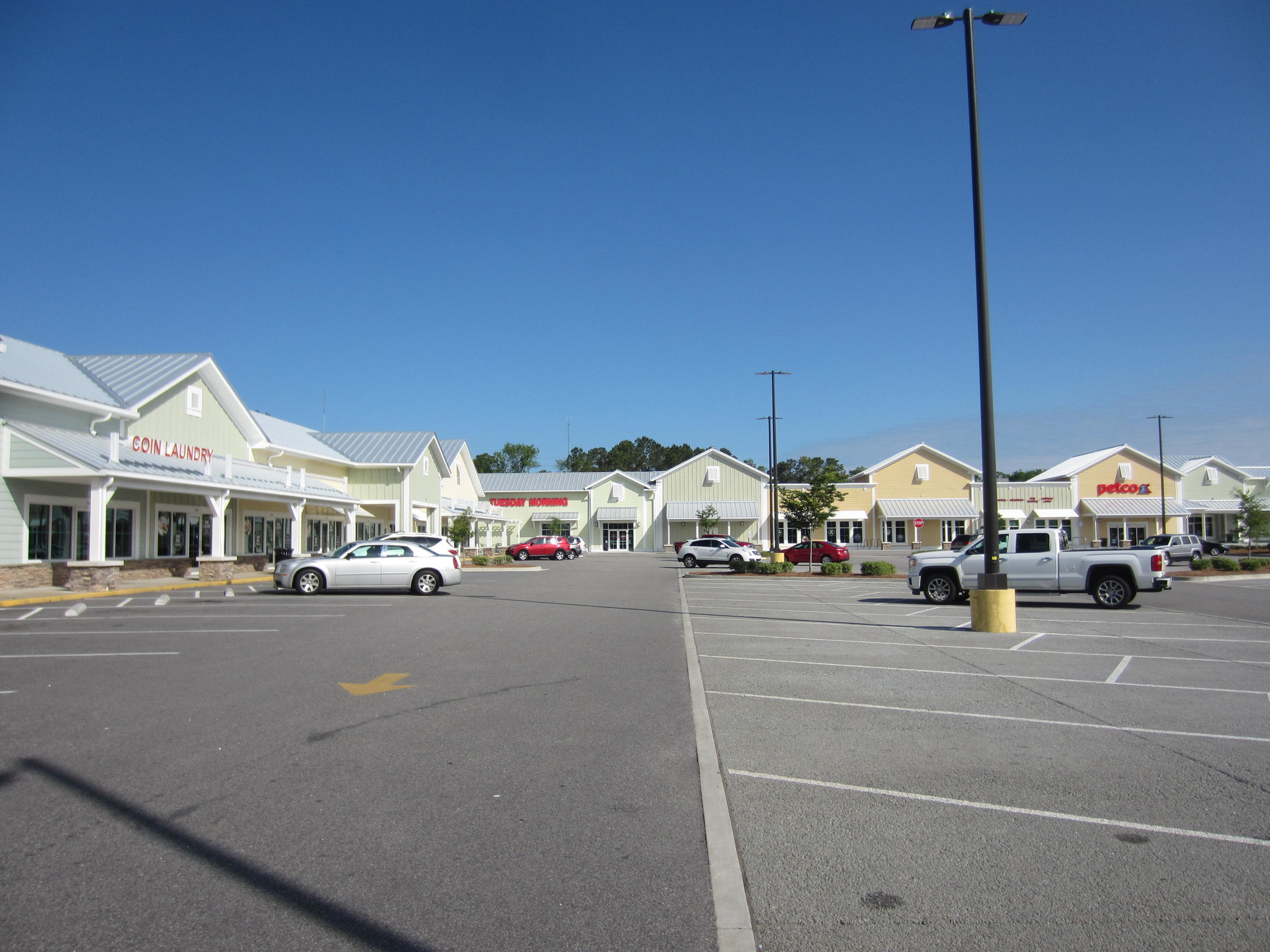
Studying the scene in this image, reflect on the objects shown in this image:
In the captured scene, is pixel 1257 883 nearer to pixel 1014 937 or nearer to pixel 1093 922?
pixel 1093 922

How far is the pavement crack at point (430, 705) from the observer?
6.84 meters

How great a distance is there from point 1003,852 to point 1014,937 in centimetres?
95

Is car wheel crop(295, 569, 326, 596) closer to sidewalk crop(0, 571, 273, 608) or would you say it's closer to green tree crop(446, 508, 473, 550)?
A: sidewalk crop(0, 571, 273, 608)

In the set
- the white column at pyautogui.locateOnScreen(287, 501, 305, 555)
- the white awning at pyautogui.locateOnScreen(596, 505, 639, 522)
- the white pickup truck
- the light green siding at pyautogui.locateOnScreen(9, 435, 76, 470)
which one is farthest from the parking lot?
the white awning at pyautogui.locateOnScreen(596, 505, 639, 522)

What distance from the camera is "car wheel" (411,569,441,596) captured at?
854 inches

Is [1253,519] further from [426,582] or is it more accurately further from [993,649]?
[426,582]

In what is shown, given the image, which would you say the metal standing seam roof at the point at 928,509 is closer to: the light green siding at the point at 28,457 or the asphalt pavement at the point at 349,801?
the light green siding at the point at 28,457

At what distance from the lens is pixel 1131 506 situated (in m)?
65.1

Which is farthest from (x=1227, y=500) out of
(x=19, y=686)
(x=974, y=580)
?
(x=19, y=686)

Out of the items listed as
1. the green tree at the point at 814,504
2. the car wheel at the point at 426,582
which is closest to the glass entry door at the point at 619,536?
the green tree at the point at 814,504

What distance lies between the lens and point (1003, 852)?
439 cm

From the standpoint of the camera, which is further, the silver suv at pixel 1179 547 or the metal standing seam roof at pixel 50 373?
the silver suv at pixel 1179 547

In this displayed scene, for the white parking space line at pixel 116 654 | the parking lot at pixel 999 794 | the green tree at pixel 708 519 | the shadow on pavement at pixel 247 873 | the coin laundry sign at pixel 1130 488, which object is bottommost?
the parking lot at pixel 999 794

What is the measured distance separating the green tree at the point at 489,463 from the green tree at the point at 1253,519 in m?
87.4
